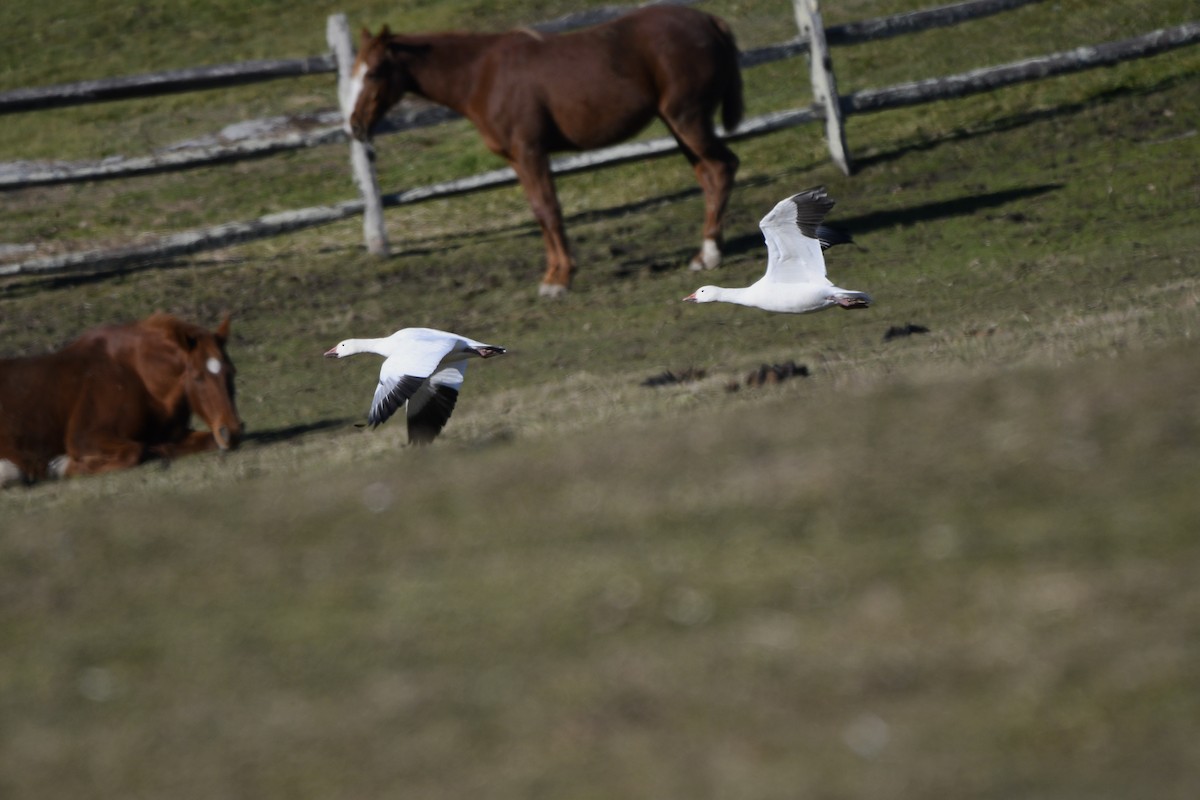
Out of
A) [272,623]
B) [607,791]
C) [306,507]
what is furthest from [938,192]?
[607,791]

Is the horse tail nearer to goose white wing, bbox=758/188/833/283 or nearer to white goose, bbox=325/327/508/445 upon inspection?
goose white wing, bbox=758/188/833/283

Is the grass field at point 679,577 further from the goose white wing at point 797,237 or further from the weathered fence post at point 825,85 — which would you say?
the weathered fence post at point 825,85

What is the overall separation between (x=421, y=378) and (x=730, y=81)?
7.08 meters

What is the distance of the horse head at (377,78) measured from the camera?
13883 mm

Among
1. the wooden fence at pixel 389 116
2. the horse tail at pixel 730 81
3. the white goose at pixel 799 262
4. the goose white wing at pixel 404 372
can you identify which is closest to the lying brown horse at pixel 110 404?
the goose white wing at pixel 404 372

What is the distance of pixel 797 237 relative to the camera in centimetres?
900

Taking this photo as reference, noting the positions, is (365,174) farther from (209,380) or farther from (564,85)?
(209,380)

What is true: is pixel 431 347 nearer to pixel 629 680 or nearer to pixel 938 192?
pixel 629 680

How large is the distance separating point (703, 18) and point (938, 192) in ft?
7.81

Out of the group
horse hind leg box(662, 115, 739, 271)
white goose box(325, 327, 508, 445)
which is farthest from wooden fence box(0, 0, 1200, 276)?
white goose box(325, 327, 508, 445)

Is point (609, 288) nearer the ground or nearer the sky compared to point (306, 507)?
nearer the ground

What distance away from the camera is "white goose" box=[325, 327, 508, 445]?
24.8 ft

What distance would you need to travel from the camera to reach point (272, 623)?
495 cm

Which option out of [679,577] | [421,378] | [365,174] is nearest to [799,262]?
[421,378]
